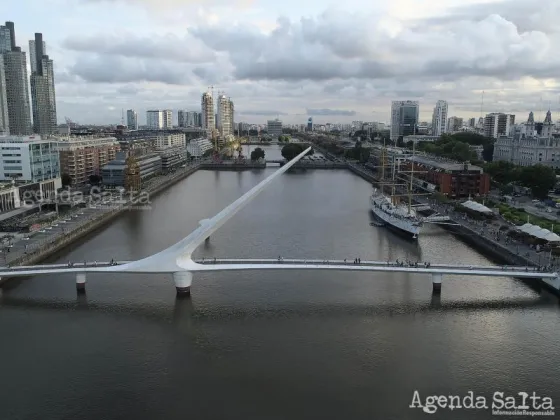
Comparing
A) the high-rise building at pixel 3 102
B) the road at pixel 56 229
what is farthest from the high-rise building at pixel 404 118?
the road at pixel 56 229

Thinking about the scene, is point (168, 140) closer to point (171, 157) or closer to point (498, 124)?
point (171, 157)

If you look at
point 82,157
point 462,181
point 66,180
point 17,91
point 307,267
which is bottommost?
point 307,267

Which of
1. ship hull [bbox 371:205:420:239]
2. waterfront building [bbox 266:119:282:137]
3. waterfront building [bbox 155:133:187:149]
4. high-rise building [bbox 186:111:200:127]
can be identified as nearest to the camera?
ship hull [bbox 371:205:420:239]

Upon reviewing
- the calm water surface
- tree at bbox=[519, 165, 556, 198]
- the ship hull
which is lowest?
the calm water surface

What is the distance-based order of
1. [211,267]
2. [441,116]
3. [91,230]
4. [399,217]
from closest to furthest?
[211,267]
[91,230]
[399,217]
[441,116]

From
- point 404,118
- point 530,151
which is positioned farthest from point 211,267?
point 404,118

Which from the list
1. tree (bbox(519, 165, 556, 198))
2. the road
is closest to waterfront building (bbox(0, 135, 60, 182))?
the road

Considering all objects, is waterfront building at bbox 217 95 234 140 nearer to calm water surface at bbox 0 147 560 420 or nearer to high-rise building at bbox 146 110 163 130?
high-rise building at bbox 146 110 163 130
